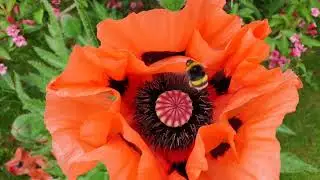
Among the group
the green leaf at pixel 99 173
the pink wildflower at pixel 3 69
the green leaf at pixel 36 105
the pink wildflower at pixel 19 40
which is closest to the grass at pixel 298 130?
the pink wildflower at pixel 3 69

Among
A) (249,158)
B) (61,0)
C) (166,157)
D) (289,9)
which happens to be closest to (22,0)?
(61,0)

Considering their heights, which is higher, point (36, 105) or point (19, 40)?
point (36, 105)

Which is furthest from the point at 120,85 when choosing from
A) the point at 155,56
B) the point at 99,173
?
the point at 99,173

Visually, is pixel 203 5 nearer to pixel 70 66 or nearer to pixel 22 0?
pixel 70 66

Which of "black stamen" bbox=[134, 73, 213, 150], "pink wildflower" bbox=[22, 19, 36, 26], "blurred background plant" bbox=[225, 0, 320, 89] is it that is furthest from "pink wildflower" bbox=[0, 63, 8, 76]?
"black stamen" bbox=[134, 73, 213, 150]

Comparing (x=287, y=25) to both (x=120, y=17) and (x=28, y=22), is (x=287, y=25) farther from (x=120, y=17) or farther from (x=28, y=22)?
(x=28, y=22)
